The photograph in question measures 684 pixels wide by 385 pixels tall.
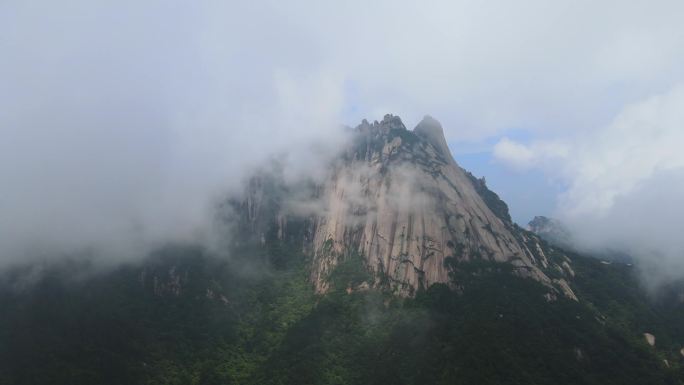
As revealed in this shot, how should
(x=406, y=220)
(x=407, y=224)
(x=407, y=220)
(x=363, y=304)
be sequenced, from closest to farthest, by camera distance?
1. (x=363, y=304)
2. (x=407, y=224)
3. (x=407, y=220)
4. (x=406, y=220)

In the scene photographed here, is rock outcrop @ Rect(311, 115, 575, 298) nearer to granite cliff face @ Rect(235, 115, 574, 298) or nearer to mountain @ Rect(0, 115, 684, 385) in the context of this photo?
granite cliff face @ Rect(235, 115, 574, 298)

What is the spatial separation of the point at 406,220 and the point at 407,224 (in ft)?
5.75

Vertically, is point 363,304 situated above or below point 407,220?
below

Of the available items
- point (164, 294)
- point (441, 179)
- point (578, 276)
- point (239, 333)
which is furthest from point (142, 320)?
point (578, 276)

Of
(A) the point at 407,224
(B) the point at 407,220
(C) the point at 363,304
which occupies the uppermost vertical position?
(B) the point at 407,220

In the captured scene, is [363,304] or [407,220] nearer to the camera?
[363,304]

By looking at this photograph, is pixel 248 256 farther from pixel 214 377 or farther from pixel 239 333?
pixel 214 377

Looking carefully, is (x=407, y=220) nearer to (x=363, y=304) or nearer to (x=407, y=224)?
(x=407, y=224)

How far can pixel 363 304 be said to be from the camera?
469 ft

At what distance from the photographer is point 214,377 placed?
121750mm

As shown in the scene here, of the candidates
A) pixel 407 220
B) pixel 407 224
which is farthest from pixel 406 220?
pixel 407 224

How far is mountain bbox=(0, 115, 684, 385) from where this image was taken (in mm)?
113938

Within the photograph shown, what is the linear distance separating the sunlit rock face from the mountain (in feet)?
2.05

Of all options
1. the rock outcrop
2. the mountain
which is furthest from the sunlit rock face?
the mountain
